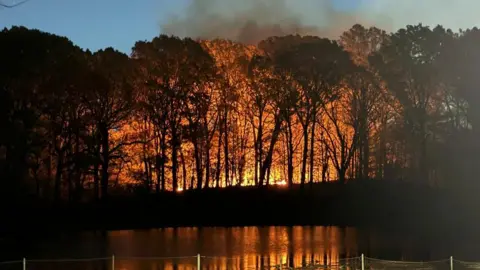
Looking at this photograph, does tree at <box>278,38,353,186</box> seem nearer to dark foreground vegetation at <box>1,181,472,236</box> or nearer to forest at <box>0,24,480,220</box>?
forest at <box>0,24,480,220</box>

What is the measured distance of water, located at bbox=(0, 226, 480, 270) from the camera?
24.4m

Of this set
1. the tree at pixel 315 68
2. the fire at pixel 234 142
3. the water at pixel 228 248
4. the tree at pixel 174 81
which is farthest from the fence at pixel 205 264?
the tree at pixel 315 68

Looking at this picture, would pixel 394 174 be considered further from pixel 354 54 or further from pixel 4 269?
pixel 4 269

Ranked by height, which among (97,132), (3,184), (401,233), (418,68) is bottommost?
(401,233)

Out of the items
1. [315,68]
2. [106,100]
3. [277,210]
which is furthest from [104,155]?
[315,68]

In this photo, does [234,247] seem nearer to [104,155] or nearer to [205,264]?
[205,264]

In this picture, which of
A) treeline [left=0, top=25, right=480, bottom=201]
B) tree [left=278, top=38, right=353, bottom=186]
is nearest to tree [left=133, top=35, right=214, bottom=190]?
treeline [left=0, top=25, right=480, bottom=201]

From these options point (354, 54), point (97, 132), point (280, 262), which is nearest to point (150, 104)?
point (97, 132)

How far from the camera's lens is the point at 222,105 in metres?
53.5

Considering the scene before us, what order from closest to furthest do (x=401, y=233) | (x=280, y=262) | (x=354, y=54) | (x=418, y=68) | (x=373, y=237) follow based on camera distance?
(x=280, y=262)
(x=373, y=237)
(x=401, y=233)
(x=418, y=68)
(x=354, y=54)

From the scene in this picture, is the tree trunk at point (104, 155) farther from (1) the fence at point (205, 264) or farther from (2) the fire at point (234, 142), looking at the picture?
(1) the fence at point (205, 264)

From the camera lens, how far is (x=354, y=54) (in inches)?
2290

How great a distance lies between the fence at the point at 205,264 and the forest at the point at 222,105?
66.6 feet

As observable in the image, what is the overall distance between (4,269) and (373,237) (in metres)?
22.1
